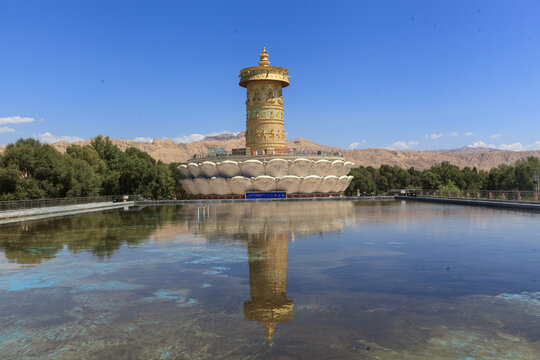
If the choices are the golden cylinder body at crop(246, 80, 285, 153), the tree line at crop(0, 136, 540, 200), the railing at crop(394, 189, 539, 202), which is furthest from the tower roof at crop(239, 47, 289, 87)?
the railing at crop(394, 189, 539, 202)

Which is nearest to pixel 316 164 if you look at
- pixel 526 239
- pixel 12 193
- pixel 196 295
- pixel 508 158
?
pixel 12 193

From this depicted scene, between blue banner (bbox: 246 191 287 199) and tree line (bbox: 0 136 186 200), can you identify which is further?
blue banner (bbox: 246 191 287 199)

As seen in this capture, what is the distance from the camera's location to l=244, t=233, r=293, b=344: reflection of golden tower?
6617 millimetres

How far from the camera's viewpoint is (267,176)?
52.7 m

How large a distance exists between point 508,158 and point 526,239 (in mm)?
209942

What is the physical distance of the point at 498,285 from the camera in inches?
331

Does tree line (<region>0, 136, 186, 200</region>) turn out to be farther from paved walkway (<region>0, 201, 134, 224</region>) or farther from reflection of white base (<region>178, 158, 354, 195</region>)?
reflection of white base (<region>178, 158, 354, 195</region>)

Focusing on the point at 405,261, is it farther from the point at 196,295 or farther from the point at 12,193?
the point at 12,193

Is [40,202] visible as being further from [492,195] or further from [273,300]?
[492,195]

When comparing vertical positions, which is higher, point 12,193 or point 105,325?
point 12,193

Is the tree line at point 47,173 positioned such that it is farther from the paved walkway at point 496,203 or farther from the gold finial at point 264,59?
the paved walkway at point 496,203

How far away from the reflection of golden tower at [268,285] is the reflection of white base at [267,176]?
38.8m

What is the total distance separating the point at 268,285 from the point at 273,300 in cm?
104

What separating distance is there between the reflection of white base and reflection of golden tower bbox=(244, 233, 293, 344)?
3883 cm
